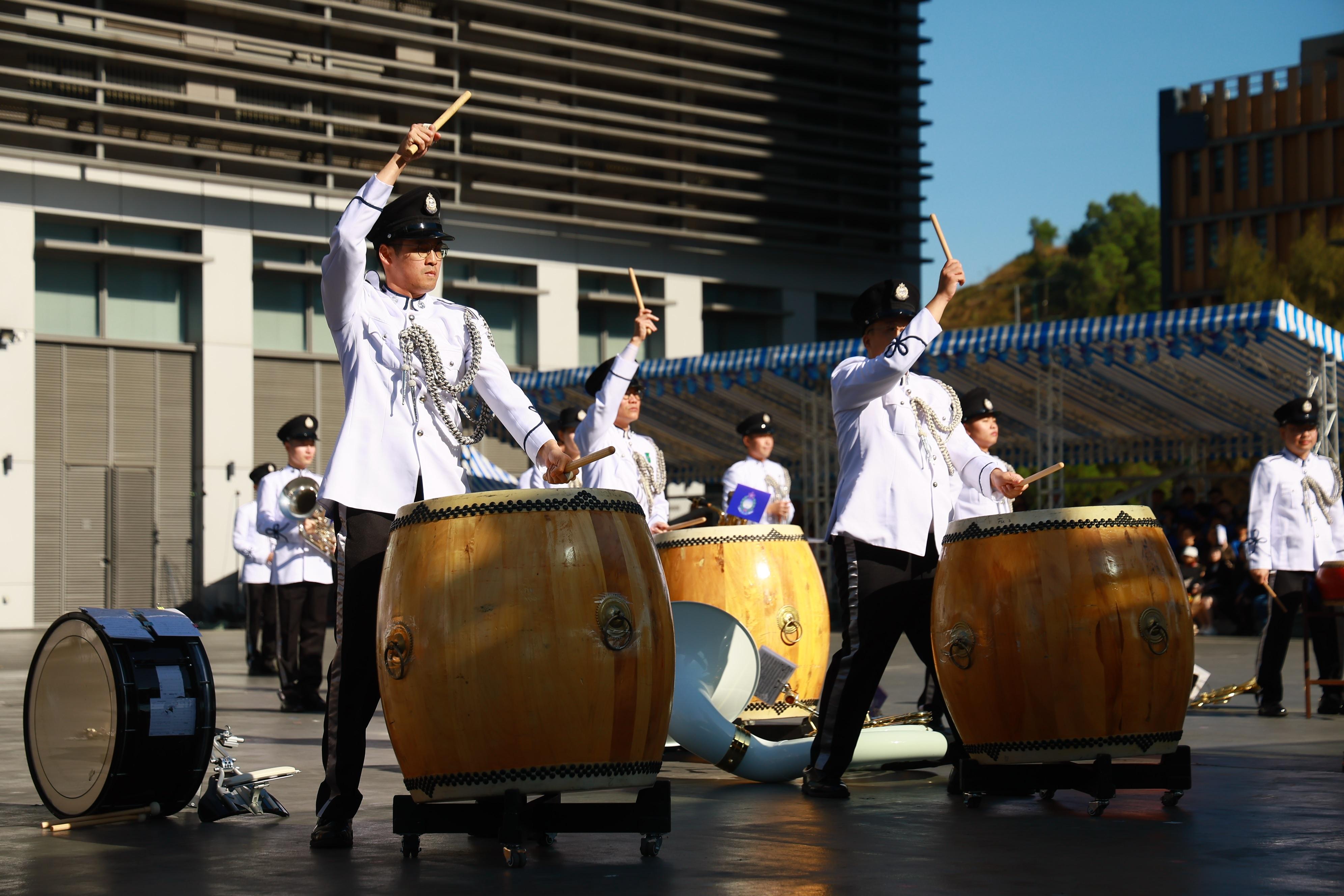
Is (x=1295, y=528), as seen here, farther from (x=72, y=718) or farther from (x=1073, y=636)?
(x=72, y=718)

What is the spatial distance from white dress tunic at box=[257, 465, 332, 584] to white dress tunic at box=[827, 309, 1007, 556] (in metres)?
6.05

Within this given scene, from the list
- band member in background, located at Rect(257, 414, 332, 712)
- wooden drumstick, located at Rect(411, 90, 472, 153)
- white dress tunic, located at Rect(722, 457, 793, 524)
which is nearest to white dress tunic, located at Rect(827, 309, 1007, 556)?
wooden drumstick, located at Rect(411, 90, 472, 153)

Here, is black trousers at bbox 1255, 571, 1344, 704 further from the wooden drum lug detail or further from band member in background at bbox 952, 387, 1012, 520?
the wooden drum lug detail

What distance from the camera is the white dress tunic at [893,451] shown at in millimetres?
5770

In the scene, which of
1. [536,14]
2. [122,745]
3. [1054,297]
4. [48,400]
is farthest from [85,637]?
[1054,297]

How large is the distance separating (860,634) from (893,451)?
73 centimetres

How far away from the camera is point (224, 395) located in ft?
88.0

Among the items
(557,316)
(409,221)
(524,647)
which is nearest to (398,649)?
(524,647)

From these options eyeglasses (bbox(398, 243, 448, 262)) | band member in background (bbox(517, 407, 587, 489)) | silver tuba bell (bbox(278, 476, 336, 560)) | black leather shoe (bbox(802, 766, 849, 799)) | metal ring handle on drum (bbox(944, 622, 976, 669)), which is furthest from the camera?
silver tuba bell (bbox(278, 476, 336, 560))

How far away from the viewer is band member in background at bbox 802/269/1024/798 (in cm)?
582

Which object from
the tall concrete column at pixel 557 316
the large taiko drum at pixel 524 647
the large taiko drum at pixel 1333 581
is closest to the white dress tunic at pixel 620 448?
the large taiko drum at pixel 524 647

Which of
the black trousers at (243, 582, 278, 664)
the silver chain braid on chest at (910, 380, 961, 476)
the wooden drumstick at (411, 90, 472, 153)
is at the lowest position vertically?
the black trousers at (243, 582, 278, 664)

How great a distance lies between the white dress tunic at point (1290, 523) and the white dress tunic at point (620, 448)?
359 centimetres

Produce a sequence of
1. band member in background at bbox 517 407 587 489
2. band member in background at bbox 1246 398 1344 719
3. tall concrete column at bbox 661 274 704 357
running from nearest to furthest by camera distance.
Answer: band member in background at bbox 517 407 587 489 → band member in background at bbox 1246 398 1344 719 → tall concrete column at bbox 661 274 704 357
